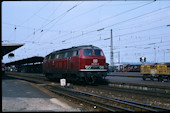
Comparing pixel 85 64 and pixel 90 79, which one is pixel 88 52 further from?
pixel 90 79

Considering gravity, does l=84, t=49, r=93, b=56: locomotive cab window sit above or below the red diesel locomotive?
above

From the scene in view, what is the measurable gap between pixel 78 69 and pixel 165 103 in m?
9.58

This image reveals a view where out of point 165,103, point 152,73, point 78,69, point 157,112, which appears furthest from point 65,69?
point 157,112

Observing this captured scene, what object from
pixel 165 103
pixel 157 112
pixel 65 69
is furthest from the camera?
pixel 65 69

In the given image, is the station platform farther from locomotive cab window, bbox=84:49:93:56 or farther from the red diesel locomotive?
locomotive cab window, bbox=84:49:93:56

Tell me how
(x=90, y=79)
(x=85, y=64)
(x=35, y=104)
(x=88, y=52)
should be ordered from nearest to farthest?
(x=35, y=104), (x=85, y=64), (x=88, y=52), (x=90, y=79)

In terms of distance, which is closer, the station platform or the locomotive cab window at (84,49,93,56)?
the station platform

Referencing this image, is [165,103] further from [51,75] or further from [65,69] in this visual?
[51,75]

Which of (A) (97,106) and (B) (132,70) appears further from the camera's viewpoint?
(B) (132,70)

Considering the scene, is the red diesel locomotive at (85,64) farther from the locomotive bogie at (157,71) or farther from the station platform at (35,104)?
the locomotive bogie at (157,71)

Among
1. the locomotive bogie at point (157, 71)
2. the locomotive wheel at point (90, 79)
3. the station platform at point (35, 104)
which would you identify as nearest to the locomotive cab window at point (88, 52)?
the locomotive wheel at point (90, 79)

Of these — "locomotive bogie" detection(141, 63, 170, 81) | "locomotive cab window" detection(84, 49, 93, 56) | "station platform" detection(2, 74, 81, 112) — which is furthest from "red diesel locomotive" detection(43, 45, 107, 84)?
"locomotive bogie" detection(141, 63, 170, 81)

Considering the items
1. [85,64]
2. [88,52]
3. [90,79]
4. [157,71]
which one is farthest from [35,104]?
[157,71]

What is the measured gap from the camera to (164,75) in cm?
2353
